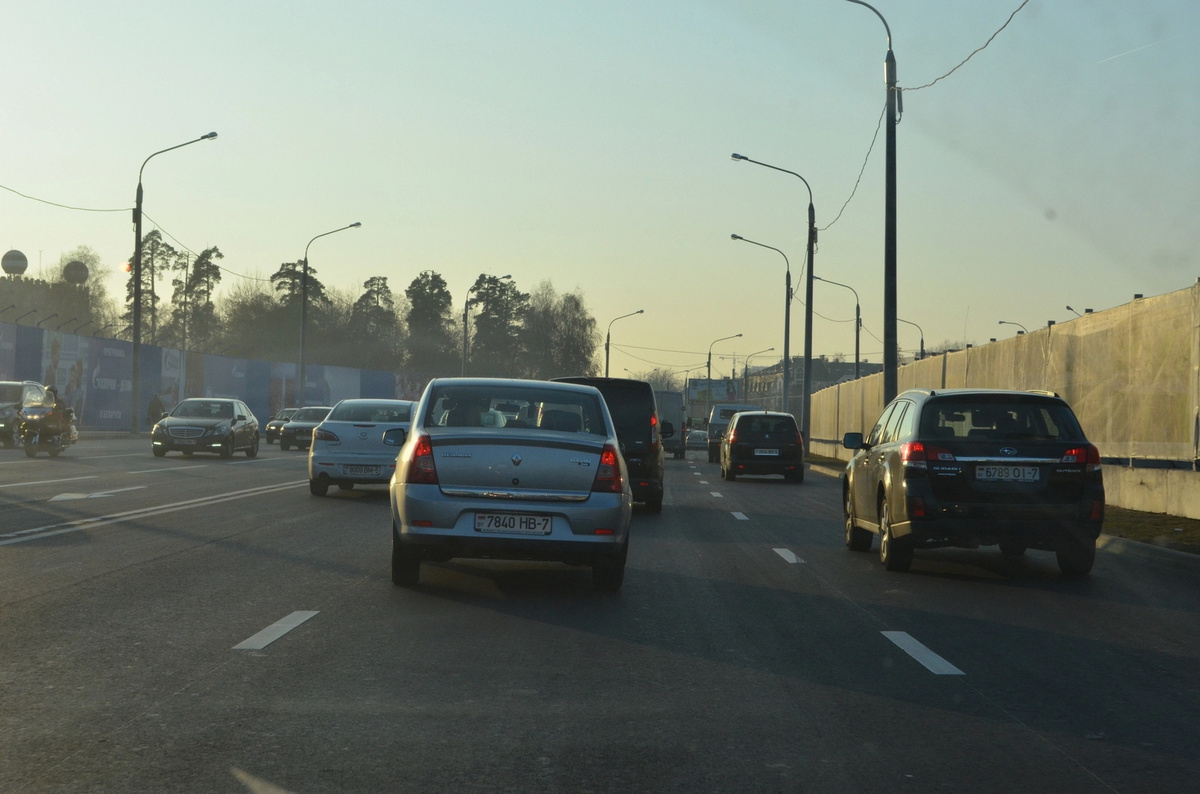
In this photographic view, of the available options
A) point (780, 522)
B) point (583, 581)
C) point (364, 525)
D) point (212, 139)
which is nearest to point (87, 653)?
point (583, 581)

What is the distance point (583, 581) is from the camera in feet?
35.9

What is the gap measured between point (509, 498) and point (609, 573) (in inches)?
41.5

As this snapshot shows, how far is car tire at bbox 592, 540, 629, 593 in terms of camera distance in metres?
9.95

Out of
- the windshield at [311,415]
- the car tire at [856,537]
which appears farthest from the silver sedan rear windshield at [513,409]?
the windshield at [311,415]

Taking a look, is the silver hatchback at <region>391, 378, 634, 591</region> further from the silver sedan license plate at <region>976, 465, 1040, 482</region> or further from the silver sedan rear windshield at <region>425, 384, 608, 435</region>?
the silver sedan license plate at <region>976, 465, 1040, 482</region>

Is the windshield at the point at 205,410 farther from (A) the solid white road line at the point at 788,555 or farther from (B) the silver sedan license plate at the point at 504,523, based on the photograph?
(B) the silver sedan license plate at the point at 504,523

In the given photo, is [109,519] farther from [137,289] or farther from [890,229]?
[137,289]

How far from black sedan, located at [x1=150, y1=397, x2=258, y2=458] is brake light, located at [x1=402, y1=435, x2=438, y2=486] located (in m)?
23.2

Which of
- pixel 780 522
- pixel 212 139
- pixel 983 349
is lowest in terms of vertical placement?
pixel 780 522

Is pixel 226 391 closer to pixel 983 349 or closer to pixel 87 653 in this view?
pixel 983 349

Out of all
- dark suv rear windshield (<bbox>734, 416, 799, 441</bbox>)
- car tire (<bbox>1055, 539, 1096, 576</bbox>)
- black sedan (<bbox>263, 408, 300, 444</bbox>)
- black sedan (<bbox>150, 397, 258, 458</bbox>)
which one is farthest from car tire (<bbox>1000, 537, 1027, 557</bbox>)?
black sedan (<bbox>263, 408, 300, 444</bbox>)

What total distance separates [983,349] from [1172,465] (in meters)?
11.1

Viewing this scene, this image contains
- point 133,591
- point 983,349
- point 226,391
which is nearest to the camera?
point 133,591

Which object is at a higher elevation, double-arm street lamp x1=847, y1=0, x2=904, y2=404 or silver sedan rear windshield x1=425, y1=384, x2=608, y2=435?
double-arm street lamp x1=847, y1=0, x2=904, y2=404
